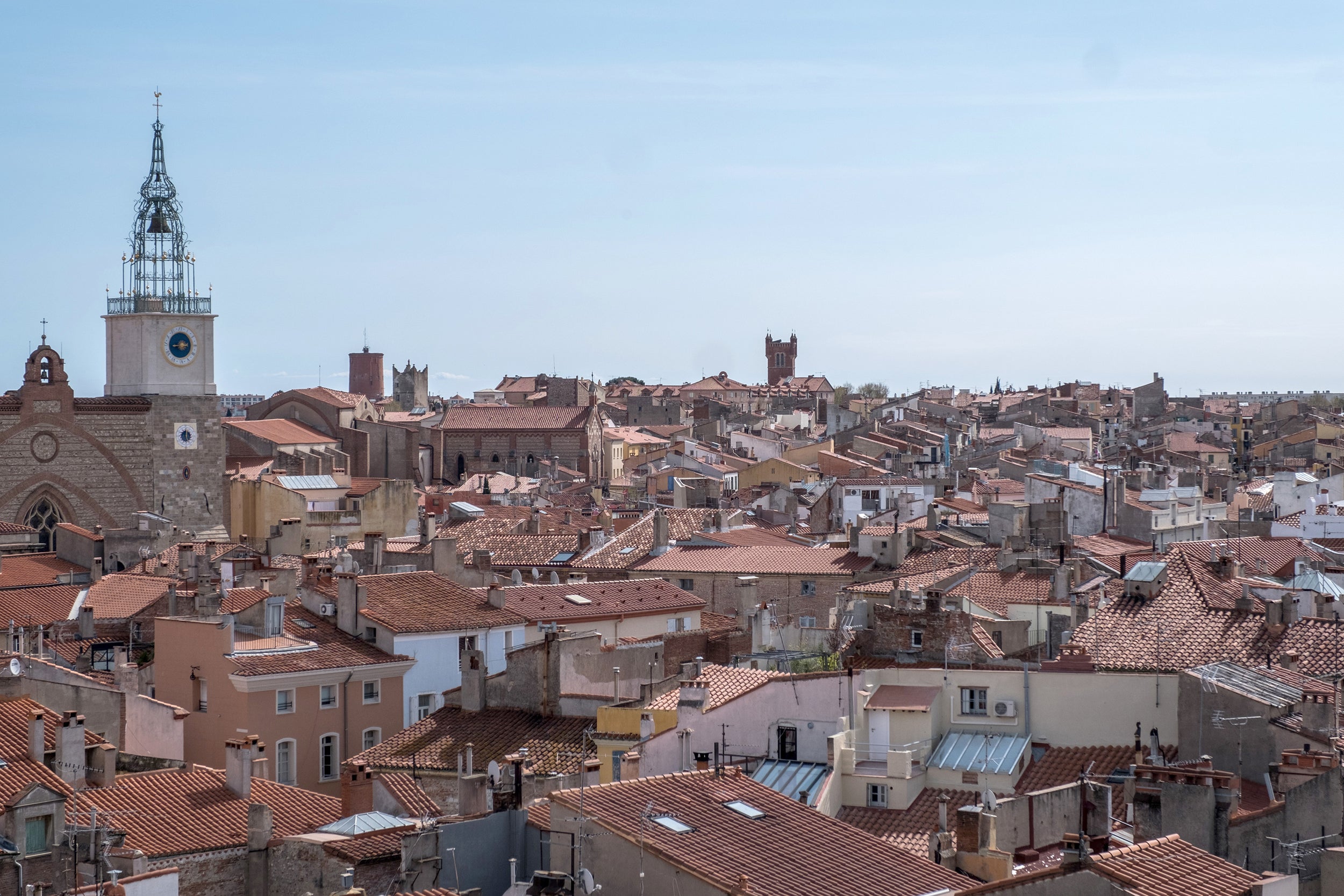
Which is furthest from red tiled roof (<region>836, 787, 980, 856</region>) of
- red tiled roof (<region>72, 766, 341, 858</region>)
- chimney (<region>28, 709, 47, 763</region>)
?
chimney (<region>28, 709, 47, 763</region>)

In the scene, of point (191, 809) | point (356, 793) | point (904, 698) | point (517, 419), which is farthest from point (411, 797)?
point (517, 419)

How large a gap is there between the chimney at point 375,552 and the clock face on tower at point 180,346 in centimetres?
1617

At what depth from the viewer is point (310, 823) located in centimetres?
1838

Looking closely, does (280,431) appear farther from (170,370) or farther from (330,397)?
(170,370)

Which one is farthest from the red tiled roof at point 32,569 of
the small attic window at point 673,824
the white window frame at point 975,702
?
the small attic window at point 673,824

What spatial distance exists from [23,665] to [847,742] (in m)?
9.65

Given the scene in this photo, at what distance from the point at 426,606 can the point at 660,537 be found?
13.1m

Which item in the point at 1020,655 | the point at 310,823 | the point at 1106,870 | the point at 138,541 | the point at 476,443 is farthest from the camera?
the point at 476,443

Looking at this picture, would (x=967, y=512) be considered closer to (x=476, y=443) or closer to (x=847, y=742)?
(x=847, y=742)

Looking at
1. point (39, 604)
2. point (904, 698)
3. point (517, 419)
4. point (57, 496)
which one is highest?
point (517, 419)

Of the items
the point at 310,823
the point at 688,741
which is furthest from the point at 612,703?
the point at 310,823

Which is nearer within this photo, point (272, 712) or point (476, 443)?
point (272, 712)

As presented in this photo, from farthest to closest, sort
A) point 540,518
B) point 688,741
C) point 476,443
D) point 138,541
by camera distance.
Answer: point 476,443, point 540,518, point 138,541, point 688,741

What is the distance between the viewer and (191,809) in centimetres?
1856
